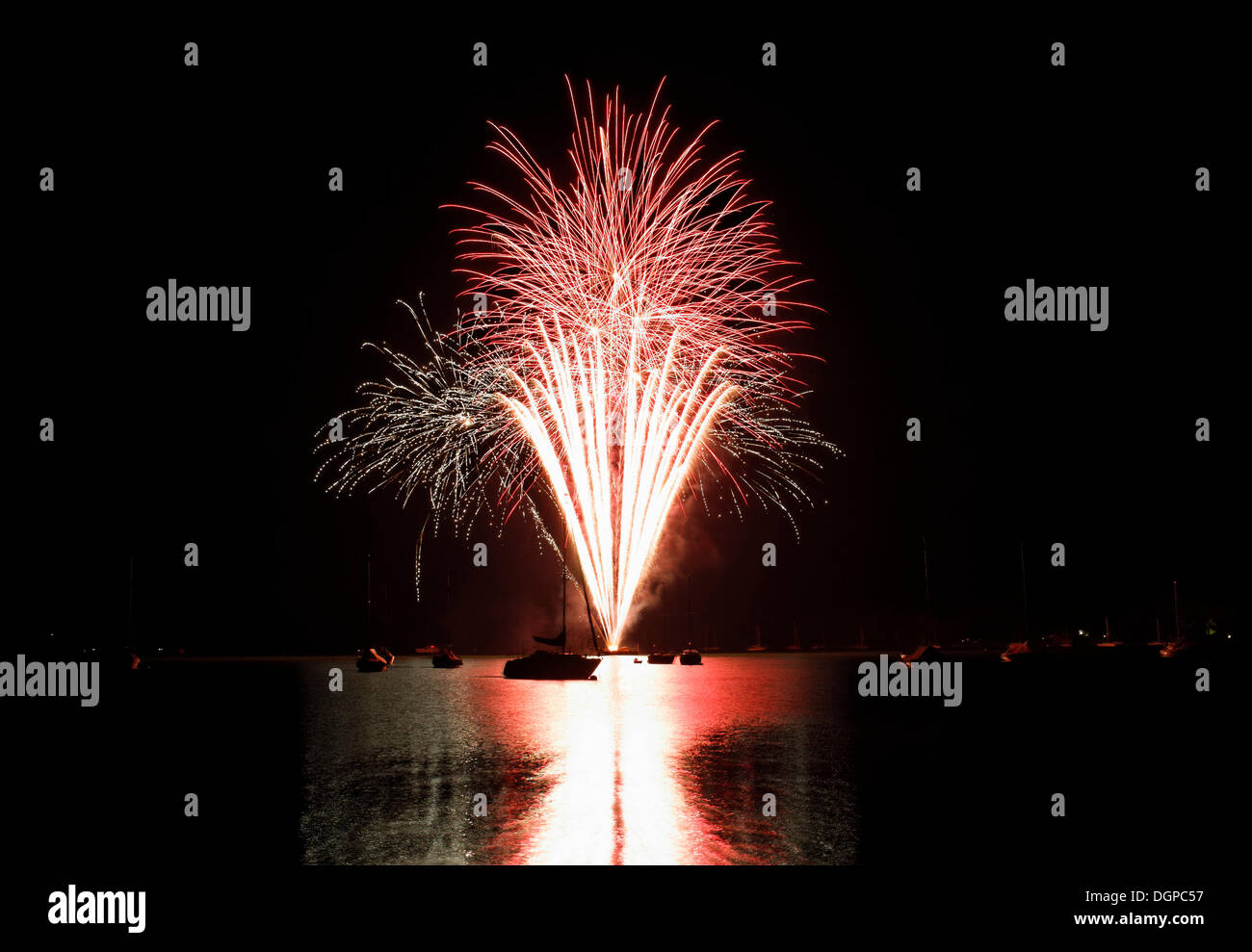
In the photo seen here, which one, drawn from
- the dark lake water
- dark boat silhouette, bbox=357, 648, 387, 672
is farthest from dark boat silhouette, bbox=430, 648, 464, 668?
the dark lake water

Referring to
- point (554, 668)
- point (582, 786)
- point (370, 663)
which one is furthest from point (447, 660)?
point (582, 786)

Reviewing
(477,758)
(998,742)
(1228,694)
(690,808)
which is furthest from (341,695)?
(1228,694)

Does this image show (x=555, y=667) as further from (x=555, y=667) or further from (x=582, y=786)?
(x=582, y=786)

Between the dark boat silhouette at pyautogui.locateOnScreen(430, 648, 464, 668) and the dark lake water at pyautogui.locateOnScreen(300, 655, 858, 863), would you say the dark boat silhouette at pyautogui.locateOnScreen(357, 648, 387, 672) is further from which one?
the dark lake water at pyautogui.locateOnScreen(300, 655, 858, 863)

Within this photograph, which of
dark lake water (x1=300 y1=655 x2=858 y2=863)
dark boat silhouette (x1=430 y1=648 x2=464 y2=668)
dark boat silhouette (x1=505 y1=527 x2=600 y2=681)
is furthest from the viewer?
dark boat silhouette (x1=430 y1=648 x2=464 y2=668)

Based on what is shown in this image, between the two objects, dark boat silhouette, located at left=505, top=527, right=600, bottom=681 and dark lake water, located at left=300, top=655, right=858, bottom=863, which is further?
dark boat silhouette, located at left=505, top=527, right=600, bottom=681

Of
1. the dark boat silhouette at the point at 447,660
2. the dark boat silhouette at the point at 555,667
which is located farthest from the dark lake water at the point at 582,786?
the dark boat silhouette at the point at 447,660
